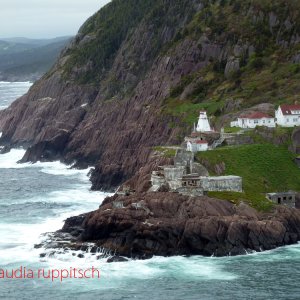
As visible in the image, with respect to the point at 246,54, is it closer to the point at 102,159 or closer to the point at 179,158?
the point at 102,159

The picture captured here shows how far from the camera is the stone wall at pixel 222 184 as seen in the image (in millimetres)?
103750

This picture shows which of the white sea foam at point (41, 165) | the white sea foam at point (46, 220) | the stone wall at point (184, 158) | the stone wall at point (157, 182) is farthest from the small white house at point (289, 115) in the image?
the white sea foam at point (41, 165)

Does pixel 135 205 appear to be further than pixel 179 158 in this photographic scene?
No

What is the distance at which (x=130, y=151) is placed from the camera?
145 meters

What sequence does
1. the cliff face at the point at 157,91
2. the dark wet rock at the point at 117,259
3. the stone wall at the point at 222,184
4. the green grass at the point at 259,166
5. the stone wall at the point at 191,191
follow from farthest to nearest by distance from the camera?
the cliff face at the point at 157,91, the green grass at the point at 259,166, the stone wall at the point at 222,184, the stone wall at the point at 191,191, the dark wet rock at the point at 117,259

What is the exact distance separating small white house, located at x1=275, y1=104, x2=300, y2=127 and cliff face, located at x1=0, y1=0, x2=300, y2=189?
15.2 m

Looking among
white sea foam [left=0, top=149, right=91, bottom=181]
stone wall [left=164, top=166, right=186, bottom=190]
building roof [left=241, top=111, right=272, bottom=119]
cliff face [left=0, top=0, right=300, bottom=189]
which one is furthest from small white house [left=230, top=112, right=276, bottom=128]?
white sea foam [left=0, top=149, right=91, bottom=181]

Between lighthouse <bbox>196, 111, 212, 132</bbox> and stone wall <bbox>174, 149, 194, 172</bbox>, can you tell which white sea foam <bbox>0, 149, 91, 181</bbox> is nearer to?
lighthouse <bbox>196, 111, 212, 132</bbox>

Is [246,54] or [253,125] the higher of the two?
[246,54]

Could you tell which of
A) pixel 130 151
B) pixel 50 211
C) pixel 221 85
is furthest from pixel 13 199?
pixel 221 85

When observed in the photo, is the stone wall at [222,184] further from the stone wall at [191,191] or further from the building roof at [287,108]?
the building roof at [287,108]

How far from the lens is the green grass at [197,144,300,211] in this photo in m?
108

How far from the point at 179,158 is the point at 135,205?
12.8 meters

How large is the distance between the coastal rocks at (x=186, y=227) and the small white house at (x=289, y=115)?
24.8 meters
